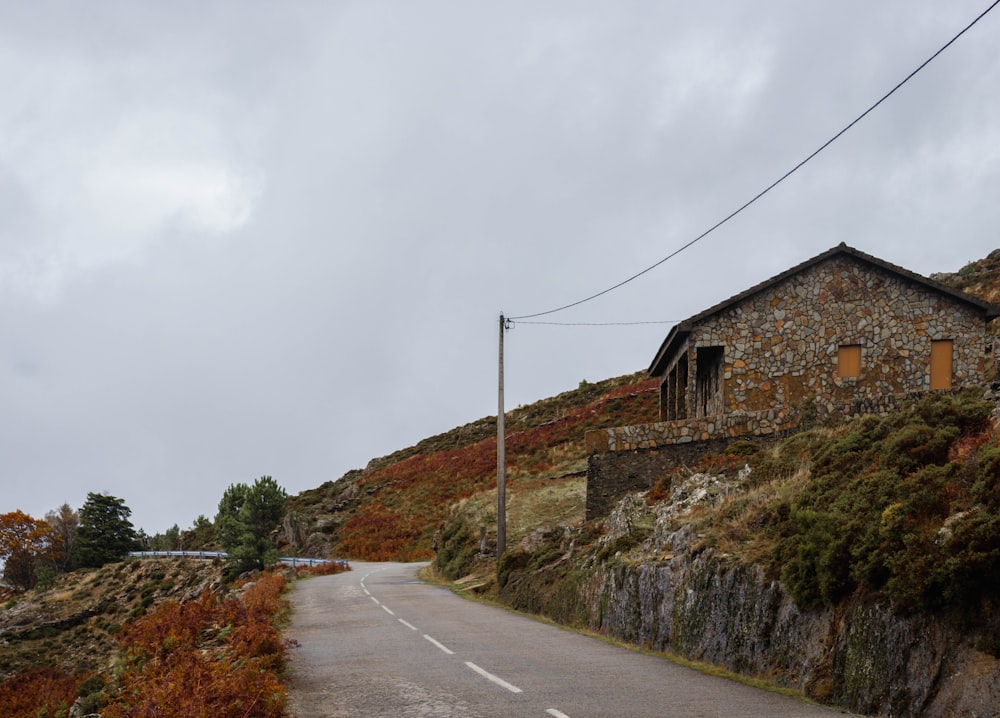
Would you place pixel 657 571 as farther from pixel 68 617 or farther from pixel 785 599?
pixel 68 617

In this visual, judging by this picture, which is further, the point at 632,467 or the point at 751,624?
the point at 632,467

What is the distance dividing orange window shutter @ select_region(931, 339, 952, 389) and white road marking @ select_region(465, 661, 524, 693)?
1947 centimetres

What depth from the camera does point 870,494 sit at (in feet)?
31.4

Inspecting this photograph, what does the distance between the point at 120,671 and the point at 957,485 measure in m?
12.8

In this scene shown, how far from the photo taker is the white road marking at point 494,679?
382 inches

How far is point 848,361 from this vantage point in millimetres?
24969

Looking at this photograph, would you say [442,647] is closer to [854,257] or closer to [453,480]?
[854,257]

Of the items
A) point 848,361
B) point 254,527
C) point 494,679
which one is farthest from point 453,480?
point 494,679

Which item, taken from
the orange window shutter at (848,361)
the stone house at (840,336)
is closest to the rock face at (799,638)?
the stone house at (840,336)

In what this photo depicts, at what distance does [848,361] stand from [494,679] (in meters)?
18.6

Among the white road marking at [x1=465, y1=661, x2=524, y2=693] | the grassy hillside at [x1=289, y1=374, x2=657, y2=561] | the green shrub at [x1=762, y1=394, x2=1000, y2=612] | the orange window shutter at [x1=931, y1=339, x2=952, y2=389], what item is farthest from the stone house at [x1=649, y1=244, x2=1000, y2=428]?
the white road marking at [x1=465, y1=661, x2=524, y2=693]

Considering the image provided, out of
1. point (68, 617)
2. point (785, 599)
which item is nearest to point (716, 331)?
point (785, 599)

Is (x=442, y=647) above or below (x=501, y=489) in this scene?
below

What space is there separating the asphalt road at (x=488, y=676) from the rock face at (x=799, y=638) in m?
0.51
